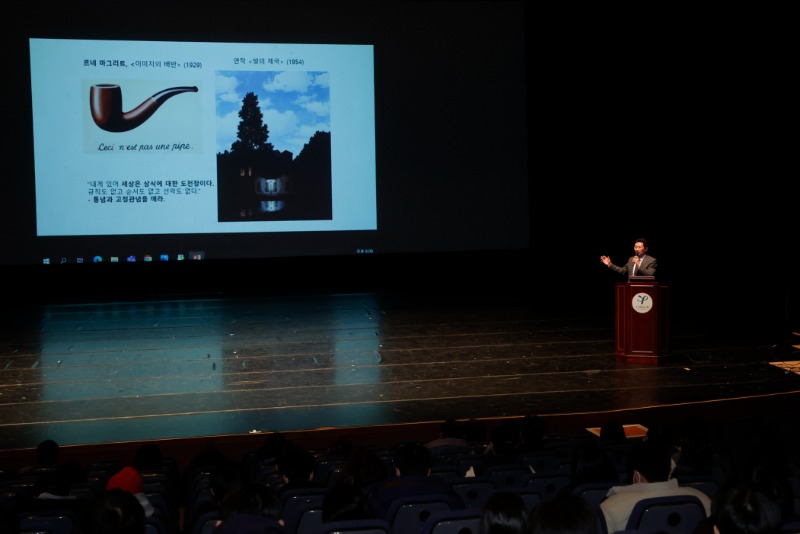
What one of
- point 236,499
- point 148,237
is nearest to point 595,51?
point 148,237

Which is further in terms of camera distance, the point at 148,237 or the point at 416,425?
A: the point at 148,237

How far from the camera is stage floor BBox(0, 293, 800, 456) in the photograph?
6.68 metres

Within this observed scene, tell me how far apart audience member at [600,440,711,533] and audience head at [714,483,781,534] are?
79 cm

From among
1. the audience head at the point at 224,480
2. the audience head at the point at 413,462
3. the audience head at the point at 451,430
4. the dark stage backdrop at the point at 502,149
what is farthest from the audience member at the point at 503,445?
the dark stage backdrop at the point at 502,149

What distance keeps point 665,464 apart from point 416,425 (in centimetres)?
310

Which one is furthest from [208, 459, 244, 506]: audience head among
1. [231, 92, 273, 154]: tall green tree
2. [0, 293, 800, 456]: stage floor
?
[231, 92, 273, 154]: tall green tree

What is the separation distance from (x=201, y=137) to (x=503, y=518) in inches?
406

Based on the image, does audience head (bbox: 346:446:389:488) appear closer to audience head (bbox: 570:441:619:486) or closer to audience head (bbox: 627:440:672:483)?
audience head (bbox: 570:441:619:486)

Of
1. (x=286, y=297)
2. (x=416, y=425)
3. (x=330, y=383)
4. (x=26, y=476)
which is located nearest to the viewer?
(x=26, y=476)

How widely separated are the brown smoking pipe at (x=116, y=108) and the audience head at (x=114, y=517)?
9.86m

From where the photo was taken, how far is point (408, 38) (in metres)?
12.6

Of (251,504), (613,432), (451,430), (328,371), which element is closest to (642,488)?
(251,504)

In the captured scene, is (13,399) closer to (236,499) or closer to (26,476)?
(26,476)

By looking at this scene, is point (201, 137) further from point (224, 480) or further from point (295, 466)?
point (224, 480)
